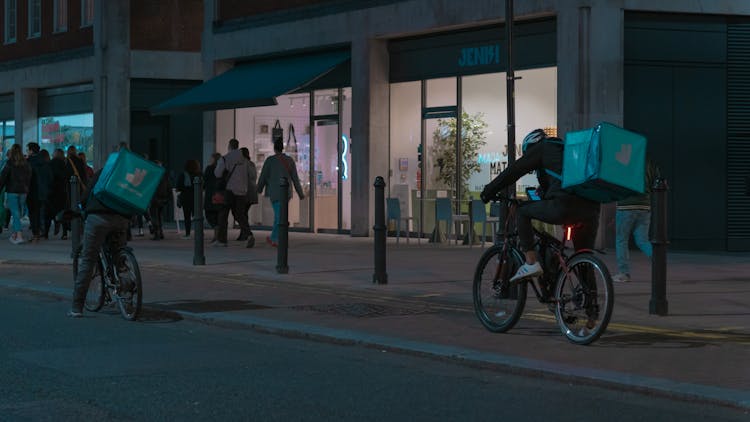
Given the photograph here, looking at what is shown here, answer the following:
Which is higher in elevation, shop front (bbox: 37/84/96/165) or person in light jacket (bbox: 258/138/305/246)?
shop front (bbox: 37/84/96/165)

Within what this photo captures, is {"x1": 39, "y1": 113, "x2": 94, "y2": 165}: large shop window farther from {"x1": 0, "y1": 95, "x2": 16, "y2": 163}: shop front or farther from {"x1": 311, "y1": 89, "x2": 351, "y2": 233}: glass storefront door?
{"x1": 311, "y1": 89, "x2": 351, "y2": 233}: glass storefront door

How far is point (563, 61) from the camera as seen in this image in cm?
2041

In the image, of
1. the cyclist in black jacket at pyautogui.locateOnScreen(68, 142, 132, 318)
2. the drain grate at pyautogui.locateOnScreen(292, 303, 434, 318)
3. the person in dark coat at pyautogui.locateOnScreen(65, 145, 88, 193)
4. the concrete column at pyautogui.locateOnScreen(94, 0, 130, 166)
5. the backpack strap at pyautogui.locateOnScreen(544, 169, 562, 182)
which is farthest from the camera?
the concrete column at pyautogui.locateOnScreen(94, 0, 130, 166)

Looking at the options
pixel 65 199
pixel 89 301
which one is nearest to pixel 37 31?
pixel 65 199

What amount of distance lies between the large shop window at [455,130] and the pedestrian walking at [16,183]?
7.06 meters

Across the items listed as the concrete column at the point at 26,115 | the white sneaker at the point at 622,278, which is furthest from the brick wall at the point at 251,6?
the white sneaker at the point at 622,278

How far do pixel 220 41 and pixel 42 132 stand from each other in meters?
11.5

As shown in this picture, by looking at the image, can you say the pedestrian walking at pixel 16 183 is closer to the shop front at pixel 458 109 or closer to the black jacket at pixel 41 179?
the black jacket at pixel 41 179

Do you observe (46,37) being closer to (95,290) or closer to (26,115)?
(26,115)

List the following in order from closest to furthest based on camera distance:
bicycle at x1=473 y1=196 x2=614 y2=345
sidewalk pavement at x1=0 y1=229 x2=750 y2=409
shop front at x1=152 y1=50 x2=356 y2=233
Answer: sidewalk pavement at x1=0 y1=229 x2=750 y2=409 < bicycle at x1=473 y1=196 x2=614 y2=345 < shop front at x1=152 y1=50 x2=356 y2=233

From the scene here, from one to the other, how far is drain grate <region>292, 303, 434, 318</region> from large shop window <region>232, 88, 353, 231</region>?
14.0 m

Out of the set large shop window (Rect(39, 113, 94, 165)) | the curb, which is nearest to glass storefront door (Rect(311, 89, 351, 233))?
large shop window (Rect(39, 113, 94, 165))

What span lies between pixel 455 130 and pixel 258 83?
4.86 m

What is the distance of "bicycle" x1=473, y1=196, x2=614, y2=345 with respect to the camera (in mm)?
9125
